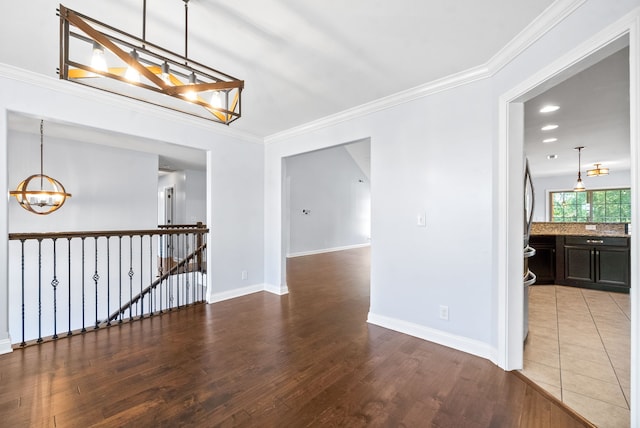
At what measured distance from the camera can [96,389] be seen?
200 centimetres

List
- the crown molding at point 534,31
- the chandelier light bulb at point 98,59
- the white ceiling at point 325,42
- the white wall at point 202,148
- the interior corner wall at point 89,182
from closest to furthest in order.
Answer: the chandelier light bulb at point 98,59 → the crown molding at point 534,31 → the white ceiling at point 325,42 → the white wall at point 202,148 → the interior corner wall at point 89,182

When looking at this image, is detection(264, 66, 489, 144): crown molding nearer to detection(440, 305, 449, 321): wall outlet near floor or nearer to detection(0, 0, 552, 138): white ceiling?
detection(0, 0, 552, 138): white ceiling

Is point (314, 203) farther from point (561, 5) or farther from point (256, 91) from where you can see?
point (561, 5)

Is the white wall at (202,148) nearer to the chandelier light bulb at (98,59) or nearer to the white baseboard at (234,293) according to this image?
the white baseboard at (234,293)

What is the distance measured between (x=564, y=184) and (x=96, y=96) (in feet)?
38.5

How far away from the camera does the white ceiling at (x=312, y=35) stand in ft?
5.82

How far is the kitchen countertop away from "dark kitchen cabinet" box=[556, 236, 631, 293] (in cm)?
16

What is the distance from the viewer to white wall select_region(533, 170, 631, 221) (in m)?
8.11

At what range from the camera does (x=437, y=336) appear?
9.07ft

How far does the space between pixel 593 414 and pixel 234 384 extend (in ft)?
7.84

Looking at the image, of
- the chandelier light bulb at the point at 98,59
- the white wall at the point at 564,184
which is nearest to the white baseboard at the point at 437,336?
the chandelier light bulb at the point at 98,59

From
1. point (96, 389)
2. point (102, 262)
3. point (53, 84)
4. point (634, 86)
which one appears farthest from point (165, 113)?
point (634, 86)

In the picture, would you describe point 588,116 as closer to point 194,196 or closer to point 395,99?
point 395,99

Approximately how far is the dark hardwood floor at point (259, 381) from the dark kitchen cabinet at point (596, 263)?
12.5 ft
